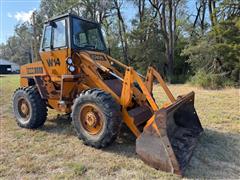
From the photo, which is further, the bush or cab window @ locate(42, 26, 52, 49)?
the bush

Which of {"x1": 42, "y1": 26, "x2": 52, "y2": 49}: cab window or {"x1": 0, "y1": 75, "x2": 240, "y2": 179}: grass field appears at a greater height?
{"x1": 42, "y1": 26, "x2": 52, "y2": 49}: cab window

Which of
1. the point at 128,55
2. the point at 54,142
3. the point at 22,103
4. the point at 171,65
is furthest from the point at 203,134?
the point at 128,55

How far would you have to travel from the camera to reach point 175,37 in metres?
19.9

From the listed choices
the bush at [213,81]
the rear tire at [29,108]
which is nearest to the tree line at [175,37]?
the bush at [213,81]

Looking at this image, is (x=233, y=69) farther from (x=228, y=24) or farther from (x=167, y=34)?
(x=167, y=34)

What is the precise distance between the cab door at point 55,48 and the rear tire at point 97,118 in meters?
1.01

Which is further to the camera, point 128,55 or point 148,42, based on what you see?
point 128,55

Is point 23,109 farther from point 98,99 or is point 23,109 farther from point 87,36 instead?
point 98,99

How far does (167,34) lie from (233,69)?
6773 mm

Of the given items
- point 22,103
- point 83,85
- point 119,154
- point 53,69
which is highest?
point 53,69

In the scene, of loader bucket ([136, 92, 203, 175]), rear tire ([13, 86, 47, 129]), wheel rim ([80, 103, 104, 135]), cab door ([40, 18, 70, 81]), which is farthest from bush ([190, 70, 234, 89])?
wheel rim ([80, 103, 104, 135])

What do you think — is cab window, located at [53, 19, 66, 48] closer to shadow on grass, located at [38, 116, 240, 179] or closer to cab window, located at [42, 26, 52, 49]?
cab window, located at [42, 26, 52, 49]

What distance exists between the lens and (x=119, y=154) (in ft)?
11.8

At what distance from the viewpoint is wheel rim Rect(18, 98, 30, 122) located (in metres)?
5.04
